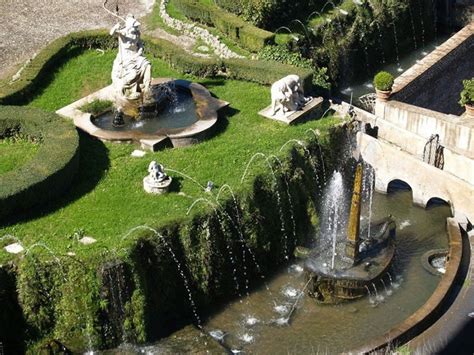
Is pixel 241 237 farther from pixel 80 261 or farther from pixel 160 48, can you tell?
pixel 160 48

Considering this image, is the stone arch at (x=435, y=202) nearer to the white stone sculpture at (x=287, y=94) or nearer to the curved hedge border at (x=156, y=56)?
the white stone sculpture at (x=287, y=94)

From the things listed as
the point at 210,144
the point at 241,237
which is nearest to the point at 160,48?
the point at 210,144

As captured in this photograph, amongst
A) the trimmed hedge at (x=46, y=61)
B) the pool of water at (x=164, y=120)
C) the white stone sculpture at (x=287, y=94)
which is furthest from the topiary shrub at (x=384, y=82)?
the trimmed hedge at (x=46, y=61)

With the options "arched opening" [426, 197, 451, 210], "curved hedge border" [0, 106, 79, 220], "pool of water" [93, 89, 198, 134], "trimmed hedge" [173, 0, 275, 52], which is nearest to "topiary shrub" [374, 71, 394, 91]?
"arched opening" [426, 197, 451, 210]

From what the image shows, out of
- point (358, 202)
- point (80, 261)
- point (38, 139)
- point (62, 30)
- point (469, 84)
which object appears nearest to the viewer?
point (80, 261)

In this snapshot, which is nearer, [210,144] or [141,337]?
[141,337]
